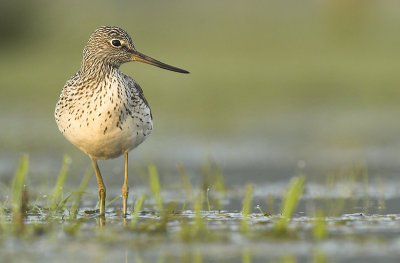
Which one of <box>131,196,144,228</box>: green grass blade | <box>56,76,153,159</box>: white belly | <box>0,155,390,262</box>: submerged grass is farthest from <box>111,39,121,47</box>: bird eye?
<box>131,196,144,228</box>: green grass blade

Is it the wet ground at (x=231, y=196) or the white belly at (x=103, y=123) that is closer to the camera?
the wet ground at (x=231, y=196)

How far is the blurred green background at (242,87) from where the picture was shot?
39.0 feet

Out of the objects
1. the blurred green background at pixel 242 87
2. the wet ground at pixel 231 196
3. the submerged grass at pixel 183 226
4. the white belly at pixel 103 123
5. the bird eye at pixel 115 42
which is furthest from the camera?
the blurred green background at pixel 242 87

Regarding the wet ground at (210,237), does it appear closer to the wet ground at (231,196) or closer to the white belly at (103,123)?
the wet ground at (231,196)

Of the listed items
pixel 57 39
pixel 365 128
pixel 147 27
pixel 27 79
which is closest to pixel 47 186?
pixel 365 128

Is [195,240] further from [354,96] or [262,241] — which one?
[354,96]

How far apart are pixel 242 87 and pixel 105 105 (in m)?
12.6

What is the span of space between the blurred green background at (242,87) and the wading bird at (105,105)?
8.50 feet

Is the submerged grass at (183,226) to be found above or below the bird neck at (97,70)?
below

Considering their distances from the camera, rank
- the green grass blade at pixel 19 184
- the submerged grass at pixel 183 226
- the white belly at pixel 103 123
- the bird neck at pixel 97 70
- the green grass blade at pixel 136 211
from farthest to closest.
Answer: the bird neck at pixel 97 70 < the white belly at pixel 103 123 < the green grass blade at pixel 136 211 < the green grass blade at pixel 19 184 < the submerged grass at pixel 183 226

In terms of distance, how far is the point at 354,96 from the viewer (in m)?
17.9

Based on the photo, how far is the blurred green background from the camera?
39.0 ft

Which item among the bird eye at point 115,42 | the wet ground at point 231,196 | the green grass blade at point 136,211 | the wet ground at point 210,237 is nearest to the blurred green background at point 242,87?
the wet ground at point 231,196

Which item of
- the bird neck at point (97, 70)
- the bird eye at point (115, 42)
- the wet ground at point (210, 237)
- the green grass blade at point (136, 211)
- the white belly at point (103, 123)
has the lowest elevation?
the wet ground at point (210, 237)
